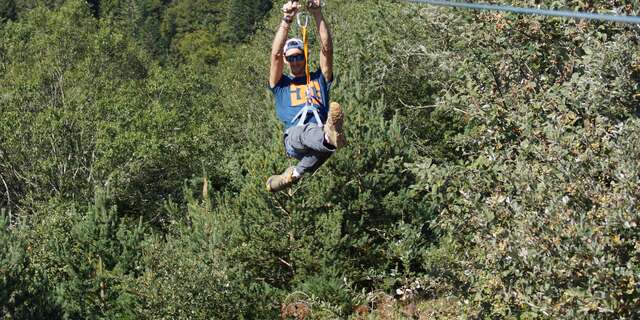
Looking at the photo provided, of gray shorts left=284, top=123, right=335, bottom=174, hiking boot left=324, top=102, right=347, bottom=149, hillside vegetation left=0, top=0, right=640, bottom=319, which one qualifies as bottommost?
hillside vegetation left=0, top=0, right=640, bottom=319

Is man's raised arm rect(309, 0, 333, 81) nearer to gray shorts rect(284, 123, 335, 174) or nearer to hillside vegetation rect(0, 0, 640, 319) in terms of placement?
gray shorts rect(284, 123, 335, 174)

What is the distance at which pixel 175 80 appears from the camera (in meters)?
40.2

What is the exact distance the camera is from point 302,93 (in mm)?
8945

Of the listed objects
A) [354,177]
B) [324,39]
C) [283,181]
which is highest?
[324,39]

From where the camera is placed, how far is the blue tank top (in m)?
8.88

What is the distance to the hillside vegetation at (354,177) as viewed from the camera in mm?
9016

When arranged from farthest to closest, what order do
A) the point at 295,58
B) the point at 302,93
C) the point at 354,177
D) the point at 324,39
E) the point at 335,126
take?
the point at 354,177 < the point at 302,93 < the point at 295,58 < the point at 324,39 < the point at 335,126

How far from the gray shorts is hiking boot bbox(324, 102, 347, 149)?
0.72 feet

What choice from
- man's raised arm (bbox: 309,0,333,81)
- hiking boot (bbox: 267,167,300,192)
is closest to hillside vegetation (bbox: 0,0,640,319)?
hiking boot (bbox: 267,167,300,192)

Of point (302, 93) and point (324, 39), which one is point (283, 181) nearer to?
point (302, 93)

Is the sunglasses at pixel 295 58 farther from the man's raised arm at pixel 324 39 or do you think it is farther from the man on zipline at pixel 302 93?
the man's raised arm at pixel 324 39

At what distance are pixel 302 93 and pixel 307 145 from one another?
0.60m

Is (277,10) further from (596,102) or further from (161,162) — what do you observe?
(596,102)

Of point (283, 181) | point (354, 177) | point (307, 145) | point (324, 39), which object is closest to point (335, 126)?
point (307, 145)
